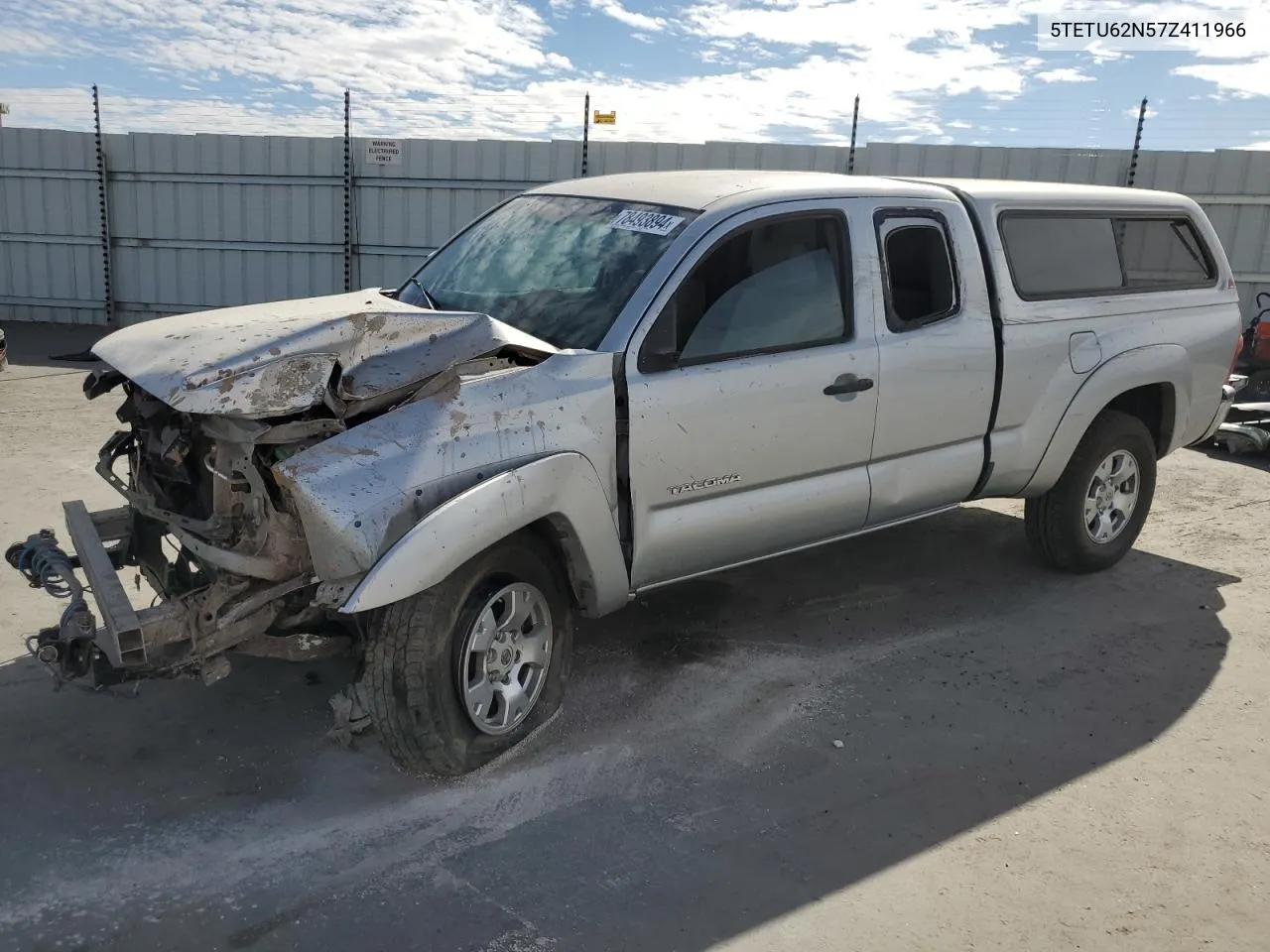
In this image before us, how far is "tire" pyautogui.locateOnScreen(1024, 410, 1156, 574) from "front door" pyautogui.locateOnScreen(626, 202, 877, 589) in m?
1.55

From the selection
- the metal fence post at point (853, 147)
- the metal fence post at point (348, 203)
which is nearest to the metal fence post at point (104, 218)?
the metal fence post at point (348, 203)

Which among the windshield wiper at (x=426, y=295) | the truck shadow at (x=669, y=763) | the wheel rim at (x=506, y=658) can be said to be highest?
the windshield wiper at (x=426, y=295)

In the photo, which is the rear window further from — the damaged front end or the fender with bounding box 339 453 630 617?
the damaged front end

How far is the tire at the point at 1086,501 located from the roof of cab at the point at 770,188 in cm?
121

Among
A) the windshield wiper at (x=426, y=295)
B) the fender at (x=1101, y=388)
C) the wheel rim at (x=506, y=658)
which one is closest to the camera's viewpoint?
the wheel rim at (x=506, y=658)

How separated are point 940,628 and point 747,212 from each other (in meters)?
2.21

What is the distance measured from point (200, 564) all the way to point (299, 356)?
88 centimetres

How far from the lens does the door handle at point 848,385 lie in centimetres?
428

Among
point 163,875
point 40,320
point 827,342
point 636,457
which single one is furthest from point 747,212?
point 40,320

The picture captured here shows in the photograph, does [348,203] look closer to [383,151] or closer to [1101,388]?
[383,151]

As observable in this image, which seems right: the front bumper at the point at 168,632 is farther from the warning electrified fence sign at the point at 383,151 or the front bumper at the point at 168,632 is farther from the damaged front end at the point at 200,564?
the warning electrified fence sign at the point at 383,151

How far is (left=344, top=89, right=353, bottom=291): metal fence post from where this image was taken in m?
13.7

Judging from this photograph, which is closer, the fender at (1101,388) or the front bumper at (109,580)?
the front bumper at (109,580)

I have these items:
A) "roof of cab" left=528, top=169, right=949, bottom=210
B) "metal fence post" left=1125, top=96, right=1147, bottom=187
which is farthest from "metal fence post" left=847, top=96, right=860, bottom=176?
"roof of cab" left=528, top=169, right=949, bottom=210
